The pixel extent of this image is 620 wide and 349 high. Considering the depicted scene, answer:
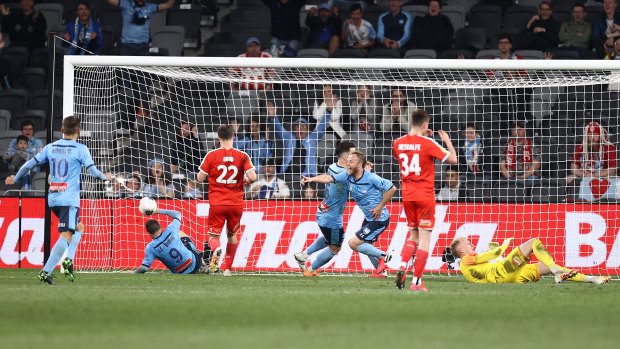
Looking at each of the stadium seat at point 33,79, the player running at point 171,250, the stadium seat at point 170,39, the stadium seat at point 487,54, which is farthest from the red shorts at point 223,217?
the stadium seat at point 33,79

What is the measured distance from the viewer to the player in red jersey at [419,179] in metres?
9.73

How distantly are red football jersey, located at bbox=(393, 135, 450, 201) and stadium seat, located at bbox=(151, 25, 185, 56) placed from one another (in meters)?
10.2

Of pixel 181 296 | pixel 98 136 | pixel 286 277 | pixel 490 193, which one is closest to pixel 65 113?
pixel 98 136

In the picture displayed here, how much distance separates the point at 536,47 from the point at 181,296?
1156cm

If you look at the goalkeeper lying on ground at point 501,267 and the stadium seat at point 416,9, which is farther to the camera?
the stadium seat at point 416,9

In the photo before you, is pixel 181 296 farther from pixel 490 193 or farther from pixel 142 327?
pixel 490 193

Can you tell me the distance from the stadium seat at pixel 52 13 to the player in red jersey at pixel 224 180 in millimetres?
9724

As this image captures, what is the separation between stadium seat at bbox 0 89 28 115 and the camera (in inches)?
743

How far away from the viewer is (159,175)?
1498 cm

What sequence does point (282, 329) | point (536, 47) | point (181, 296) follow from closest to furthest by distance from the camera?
point (282, 329), point (181, 296), point (536, 47)

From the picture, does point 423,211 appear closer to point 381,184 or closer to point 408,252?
point 408,252

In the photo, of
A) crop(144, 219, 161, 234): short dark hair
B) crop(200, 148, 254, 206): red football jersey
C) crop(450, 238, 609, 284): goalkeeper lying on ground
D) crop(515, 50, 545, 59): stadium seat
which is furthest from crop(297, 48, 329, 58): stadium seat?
crop(450, 238, 609, 284): goalkeeper lying on ground

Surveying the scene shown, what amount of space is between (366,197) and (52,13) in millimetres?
11192

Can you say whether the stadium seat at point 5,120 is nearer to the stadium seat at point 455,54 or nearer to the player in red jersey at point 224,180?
the player in red jersey at point 224,180
